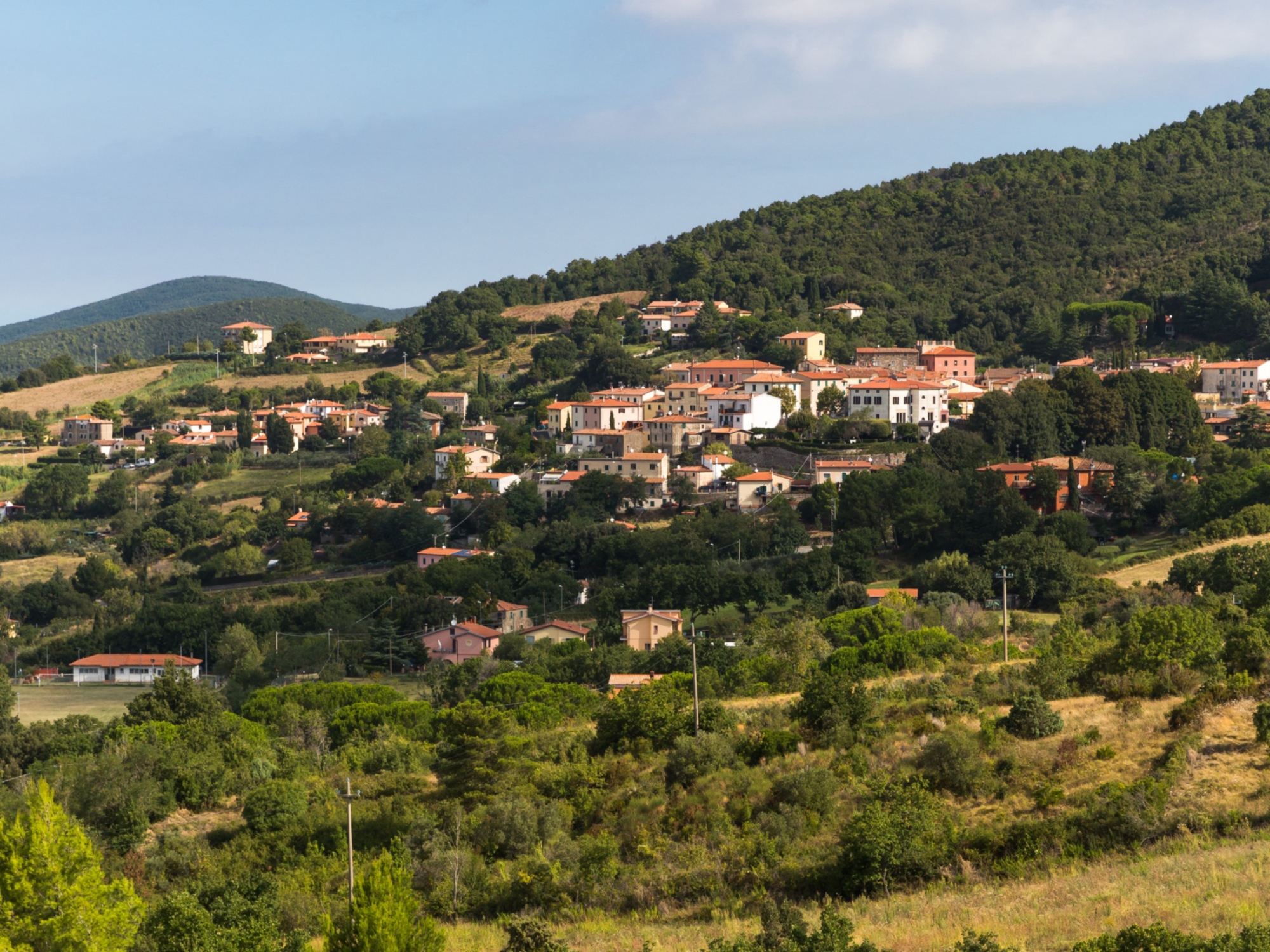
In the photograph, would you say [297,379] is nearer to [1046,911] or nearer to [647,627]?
[647,627]

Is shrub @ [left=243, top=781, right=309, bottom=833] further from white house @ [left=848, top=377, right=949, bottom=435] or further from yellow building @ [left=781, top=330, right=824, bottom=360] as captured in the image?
yellow building @ [left=781, top=330, right=824, bottom=360]

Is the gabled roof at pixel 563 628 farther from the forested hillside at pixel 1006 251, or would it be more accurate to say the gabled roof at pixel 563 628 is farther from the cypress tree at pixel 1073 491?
the forested hillside at pixel 1006 251

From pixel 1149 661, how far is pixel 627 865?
29.2 feet

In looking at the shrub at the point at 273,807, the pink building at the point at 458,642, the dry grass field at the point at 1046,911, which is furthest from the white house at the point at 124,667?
the dry grass field at the point at 1046,911

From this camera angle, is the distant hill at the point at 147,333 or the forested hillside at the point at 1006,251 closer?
the forested hillside at the point at 1006,251

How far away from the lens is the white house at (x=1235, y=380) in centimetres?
6284

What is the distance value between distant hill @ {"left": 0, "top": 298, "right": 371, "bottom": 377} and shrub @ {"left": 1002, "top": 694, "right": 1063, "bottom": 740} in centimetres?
16204

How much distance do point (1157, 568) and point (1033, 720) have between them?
71.6ft

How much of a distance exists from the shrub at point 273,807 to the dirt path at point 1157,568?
80.0ft

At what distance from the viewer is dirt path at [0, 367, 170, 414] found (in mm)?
96250

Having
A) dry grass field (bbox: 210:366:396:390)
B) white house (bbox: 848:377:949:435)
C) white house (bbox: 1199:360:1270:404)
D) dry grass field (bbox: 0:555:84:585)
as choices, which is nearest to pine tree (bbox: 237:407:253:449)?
dry grass field (bbox: 210:366:396:390)

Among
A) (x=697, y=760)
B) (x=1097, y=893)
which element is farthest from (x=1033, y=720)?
(x=1097, y=893)

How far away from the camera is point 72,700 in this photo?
44906 millimetres

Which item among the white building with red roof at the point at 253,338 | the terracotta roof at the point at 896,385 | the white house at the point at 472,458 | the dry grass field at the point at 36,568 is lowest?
the dry grass field at the point at 36,568
